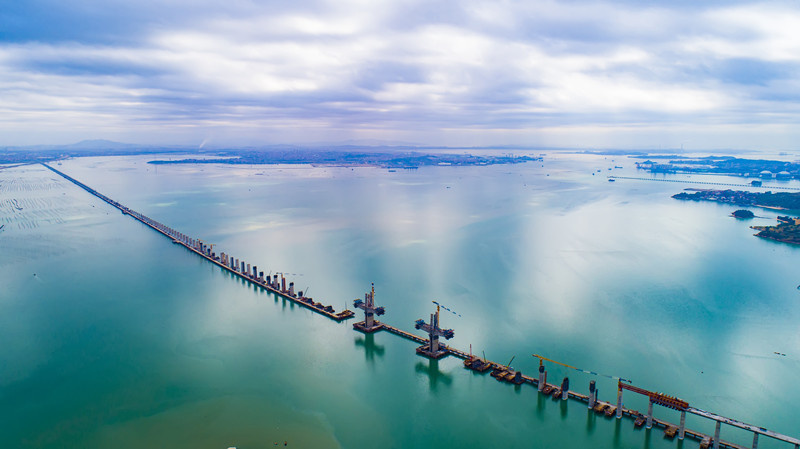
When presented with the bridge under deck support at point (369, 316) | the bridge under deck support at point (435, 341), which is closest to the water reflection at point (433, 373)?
the bridge under deck support at point (435, 341)

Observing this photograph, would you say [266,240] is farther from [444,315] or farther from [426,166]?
[426,166]

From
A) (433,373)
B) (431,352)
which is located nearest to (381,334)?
(431,352)

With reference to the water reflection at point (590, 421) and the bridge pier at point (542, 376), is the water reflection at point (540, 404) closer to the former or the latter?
the bridge pier at point (542, 376)

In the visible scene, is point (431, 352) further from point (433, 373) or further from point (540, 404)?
point (540, 404)

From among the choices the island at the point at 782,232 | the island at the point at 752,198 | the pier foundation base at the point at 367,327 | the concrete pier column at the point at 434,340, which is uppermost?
the island at the point at 752,198

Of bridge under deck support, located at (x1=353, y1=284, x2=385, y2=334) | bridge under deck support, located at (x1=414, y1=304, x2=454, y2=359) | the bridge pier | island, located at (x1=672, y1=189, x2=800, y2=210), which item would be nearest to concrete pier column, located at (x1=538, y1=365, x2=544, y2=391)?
the bridge pier

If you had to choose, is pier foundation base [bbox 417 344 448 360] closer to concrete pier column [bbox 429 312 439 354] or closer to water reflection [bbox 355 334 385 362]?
concrete pier column [bbox 429 312 439 354]
